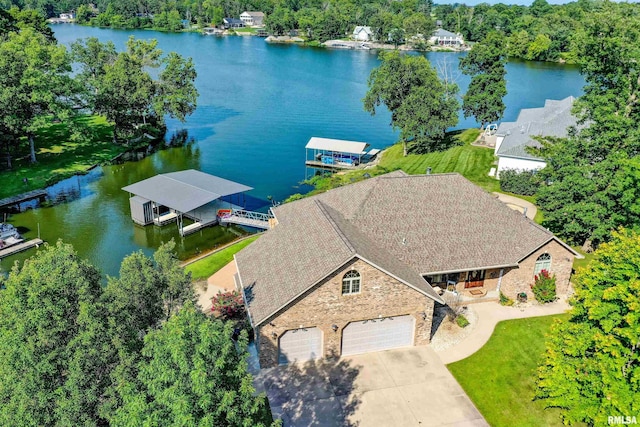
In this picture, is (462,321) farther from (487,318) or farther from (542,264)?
(542,264)

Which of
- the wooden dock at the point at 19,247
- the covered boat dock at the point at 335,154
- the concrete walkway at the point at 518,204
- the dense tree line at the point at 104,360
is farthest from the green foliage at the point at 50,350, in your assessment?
the covered boat dock at the point at 335,154

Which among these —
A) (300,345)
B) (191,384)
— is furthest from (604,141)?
(191,384)

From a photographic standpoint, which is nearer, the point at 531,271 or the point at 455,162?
the point at 531,271

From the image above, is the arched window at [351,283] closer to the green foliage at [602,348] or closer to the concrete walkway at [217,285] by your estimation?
the green foliage at [602,348]

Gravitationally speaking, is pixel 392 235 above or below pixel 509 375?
above

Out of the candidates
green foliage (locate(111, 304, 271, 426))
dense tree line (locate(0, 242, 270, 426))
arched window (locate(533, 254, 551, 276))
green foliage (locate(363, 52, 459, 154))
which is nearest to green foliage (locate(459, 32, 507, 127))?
green foliage (locate(363, 52, 459, 154))

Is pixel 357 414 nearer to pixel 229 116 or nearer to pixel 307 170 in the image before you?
pixel 307 170

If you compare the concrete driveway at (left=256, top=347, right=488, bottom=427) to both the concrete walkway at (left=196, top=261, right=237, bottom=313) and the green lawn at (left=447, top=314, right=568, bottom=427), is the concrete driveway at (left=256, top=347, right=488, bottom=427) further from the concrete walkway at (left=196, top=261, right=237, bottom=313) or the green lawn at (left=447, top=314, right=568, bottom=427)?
the concrete walkway at (left=196, top=261, right=237, bottom=313)
